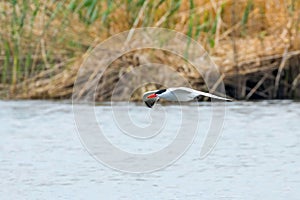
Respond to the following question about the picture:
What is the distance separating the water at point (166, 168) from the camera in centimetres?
598

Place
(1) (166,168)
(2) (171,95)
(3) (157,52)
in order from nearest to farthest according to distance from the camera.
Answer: (2) (171,95), (1) (166,168), (3) (157,52)

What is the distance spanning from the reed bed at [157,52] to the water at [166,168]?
14.6 inches

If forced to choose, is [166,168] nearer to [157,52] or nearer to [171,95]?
[171,95]

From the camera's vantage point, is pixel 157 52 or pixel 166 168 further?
pixel 157 52

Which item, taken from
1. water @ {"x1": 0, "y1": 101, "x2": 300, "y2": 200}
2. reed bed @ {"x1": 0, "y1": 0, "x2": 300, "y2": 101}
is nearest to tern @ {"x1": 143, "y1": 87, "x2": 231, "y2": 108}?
water @ {"x1": 0, "y1": 101, "x2": 300, "y2": 200}

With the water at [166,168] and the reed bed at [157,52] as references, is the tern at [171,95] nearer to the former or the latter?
the water at [166,168]

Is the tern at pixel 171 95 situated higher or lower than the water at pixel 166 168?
higher

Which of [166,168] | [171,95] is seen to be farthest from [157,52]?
[171,95]

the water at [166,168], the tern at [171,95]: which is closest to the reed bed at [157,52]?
the water at [166,168]

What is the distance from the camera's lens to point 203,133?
8.31 meters

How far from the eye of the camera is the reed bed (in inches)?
377

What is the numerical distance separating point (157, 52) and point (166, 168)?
323cm

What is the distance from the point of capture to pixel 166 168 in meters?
6.78

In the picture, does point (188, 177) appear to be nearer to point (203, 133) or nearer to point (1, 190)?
point (1, 190)
